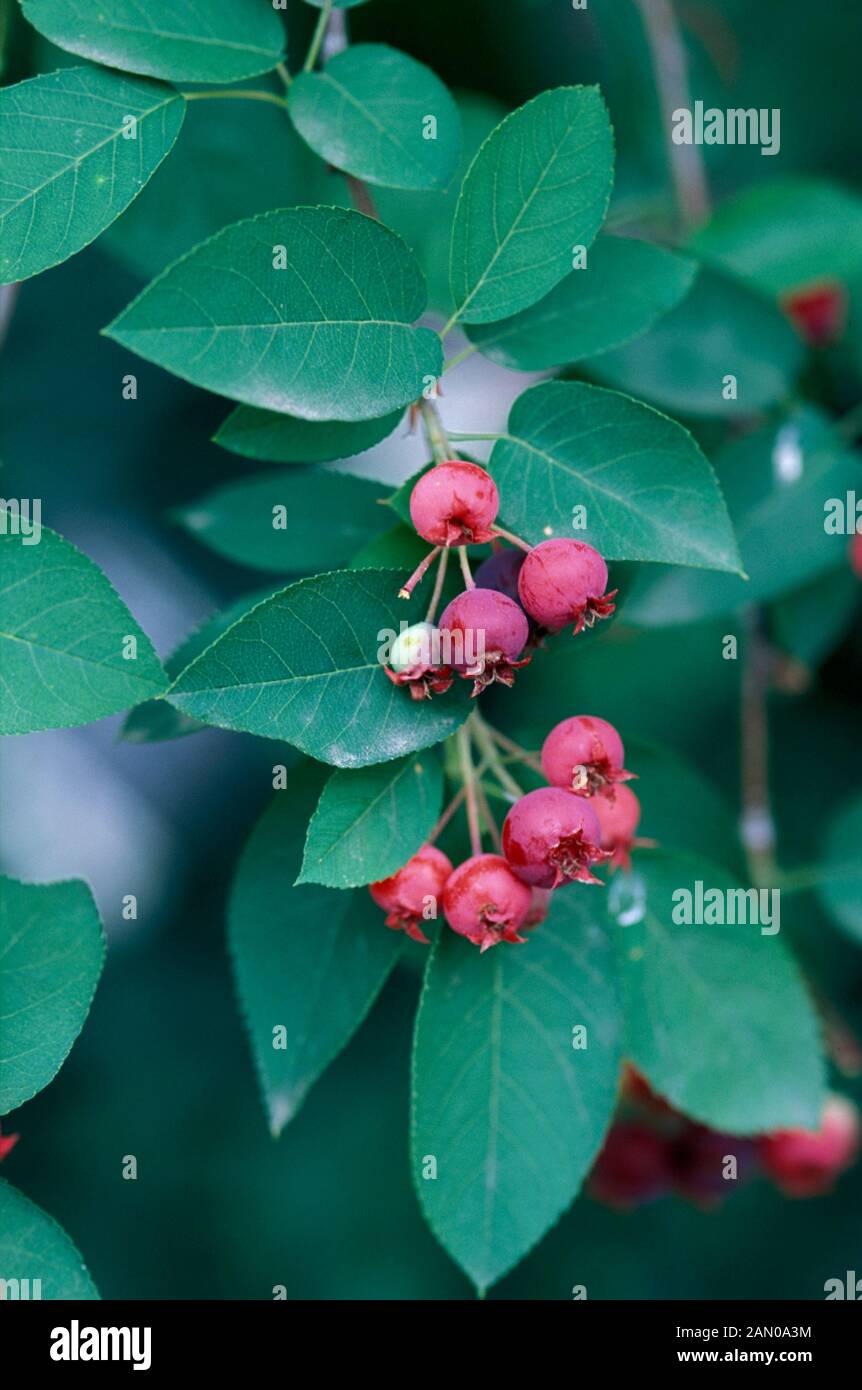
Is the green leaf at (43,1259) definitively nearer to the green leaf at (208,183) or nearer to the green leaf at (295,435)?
the green leaf at (295,435)

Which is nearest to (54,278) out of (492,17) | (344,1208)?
(492,17)

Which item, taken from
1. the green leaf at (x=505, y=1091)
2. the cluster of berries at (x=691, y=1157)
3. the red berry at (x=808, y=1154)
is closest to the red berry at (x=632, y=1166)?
the cluster of berries at (x=691, y=1157)

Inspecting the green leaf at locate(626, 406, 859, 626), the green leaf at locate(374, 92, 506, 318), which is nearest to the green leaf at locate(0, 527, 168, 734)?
the green leaf at locate(626, 406, 859, 626)

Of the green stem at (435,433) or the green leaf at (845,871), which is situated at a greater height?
the green stem at (435,433)

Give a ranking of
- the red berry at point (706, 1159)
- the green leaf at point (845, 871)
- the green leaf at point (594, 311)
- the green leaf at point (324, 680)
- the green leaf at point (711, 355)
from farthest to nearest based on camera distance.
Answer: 1. the red berry at point (706, 1159)
2. the green leaf at point (845, 871)
3. the green leaf at point (711, 355)
4. the green leaf at point (594, 311)
5. the green leaf at point (324, 680)

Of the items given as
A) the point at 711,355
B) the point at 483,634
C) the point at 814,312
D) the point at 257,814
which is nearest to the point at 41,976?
the point at 483,634
